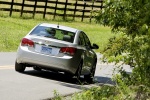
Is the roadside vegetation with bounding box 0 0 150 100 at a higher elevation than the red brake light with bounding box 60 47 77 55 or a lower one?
higher

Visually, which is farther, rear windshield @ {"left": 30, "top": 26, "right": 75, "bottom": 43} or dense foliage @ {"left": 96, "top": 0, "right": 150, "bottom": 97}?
rear windshield @ {"left": 30, "top": 26, "right": 75, "bottom": 43}

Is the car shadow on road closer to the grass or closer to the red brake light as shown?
the red brake light

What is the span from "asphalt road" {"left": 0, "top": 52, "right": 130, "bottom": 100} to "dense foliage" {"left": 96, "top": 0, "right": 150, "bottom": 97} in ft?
6.09

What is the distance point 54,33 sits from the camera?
15.8 metres

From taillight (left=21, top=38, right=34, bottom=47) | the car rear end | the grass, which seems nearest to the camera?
the car rear end

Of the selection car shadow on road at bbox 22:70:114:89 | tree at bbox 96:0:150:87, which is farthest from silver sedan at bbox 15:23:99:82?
tree at bbox 96:0:150:87

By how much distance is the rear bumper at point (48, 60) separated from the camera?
15289 mm

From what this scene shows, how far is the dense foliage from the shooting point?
25.8 feet

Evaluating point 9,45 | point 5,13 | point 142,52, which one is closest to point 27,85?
point 142,52

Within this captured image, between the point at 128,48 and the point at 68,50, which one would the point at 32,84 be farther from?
the point at 128,48

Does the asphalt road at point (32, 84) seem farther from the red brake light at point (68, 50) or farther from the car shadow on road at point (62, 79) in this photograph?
the red brake light at point (68, 50)

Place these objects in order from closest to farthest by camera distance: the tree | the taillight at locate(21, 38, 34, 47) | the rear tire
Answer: the tree → the taillight at locate(21, 38, 34, 47) → the rear tire

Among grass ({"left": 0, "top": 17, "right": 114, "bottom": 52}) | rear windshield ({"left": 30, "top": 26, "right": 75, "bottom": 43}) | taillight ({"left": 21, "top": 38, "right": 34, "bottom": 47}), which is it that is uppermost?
rear windshield ({"left": 30, "top": 26, "right": 75, "bottom": 43})

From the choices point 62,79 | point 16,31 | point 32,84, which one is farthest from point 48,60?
point 16,31
